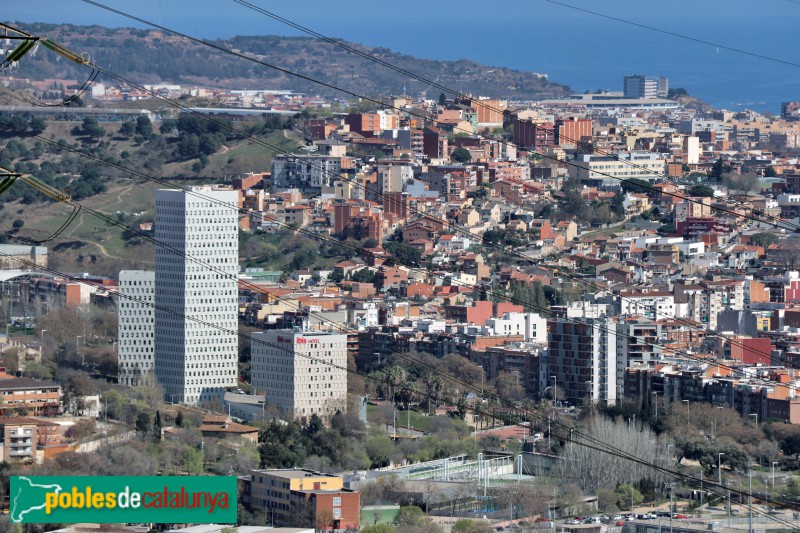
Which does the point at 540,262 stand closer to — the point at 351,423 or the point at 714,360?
the point at 714,360

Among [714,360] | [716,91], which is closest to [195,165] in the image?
[714,360]

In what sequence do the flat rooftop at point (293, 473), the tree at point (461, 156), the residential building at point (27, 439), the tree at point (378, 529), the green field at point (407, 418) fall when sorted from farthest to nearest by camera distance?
the tree at point (461, 156) → the green field at point (407, 418) → the residential building at point (27, 439) → the flat rooftop at point (293, 473) → the tree at point (378, 529)

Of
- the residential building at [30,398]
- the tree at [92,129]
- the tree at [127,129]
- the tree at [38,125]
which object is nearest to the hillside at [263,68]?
the tree at [127,129]

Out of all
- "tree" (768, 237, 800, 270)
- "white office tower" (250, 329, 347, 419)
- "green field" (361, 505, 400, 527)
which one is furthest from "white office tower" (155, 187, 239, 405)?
"tree" (768, 237, 800, 270)

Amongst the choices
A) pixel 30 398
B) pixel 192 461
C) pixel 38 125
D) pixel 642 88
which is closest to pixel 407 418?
pixel 30 398

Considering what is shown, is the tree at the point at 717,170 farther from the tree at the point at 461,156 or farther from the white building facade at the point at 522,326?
the white building facade at the point at 522,326
